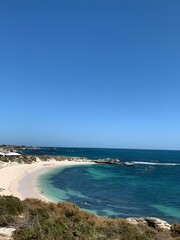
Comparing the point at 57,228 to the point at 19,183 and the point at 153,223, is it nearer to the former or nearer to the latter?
the point at 153,223

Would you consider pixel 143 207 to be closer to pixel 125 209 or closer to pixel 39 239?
pixel 125 209

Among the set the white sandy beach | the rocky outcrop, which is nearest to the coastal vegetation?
the rocky outcrop

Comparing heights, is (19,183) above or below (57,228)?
below

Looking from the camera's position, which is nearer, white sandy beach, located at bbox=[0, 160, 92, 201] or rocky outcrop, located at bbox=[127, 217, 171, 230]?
rocky outcrop, located at bbox=[127, 217, 171, 230]

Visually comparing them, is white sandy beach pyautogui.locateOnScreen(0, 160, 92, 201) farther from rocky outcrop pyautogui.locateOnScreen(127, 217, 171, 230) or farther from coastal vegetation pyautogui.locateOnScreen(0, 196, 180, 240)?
coastal vegetation pyautogui.locateOnScreen(0, 196, 180, 240)

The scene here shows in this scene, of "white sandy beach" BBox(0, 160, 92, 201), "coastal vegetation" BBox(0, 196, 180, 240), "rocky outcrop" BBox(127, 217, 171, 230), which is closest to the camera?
"coastal vegetation" BBox(0, 196, 180, 240)

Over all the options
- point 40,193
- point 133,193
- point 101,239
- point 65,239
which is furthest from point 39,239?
point 133,193

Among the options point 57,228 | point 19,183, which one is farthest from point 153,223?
point 19,183

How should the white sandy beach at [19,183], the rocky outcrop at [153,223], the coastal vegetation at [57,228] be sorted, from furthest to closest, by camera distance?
the white sandy beach at [19,183] < the rocky outcrop at [153,223] < the coastal vegetation at [57,228]

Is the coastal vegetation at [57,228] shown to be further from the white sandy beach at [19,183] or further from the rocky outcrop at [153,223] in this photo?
the white sandy beach at [19,183]

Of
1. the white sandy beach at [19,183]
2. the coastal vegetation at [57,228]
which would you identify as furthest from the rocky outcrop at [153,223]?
the white sandy beach at [19,183]

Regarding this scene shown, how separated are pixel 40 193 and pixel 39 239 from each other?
25.5 m

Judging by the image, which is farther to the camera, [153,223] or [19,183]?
[19,183]

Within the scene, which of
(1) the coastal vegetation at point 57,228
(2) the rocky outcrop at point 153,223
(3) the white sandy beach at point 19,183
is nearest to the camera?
(1) the coastal vegetation at point 57,228
